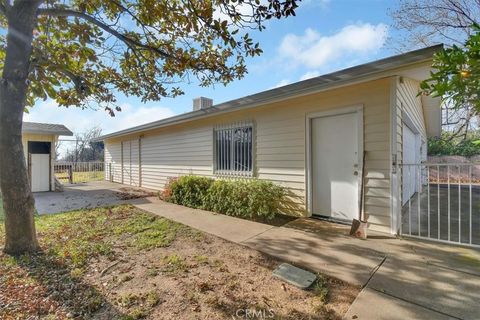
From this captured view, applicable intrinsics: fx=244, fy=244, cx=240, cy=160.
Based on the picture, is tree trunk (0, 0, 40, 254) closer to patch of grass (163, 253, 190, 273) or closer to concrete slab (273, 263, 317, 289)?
patch of grass (163, 253, 190, 273)

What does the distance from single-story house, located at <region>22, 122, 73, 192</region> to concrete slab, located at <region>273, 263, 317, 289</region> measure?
1157 centimetres

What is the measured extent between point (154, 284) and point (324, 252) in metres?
2.28

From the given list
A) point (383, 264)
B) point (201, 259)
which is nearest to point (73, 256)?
point (201, 259)

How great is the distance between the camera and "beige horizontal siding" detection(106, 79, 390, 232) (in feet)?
14.0

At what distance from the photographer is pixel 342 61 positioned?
6.67 meters

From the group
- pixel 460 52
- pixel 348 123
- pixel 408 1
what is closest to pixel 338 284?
pixel 460 52

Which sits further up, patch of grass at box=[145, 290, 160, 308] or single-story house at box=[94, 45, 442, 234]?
single-story house at box=[94, 45, 442, 234]

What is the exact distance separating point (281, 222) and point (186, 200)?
304 centimetres

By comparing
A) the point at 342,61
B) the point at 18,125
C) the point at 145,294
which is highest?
the point at 342,61

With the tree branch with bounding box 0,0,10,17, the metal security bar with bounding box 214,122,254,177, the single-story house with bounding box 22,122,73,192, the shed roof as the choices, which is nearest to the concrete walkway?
the metal security bar with bounding box 214,122,254,177

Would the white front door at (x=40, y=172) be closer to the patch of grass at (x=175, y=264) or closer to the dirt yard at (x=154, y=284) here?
the dirt yard at (x=154, y=284)

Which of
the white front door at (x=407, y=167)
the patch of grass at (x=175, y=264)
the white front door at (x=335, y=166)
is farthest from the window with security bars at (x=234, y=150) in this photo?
the white front door at (x=407, y=167)

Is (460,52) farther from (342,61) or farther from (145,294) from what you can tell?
(342,61)

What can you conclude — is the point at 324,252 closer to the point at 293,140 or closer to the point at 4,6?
the point at 293,140
